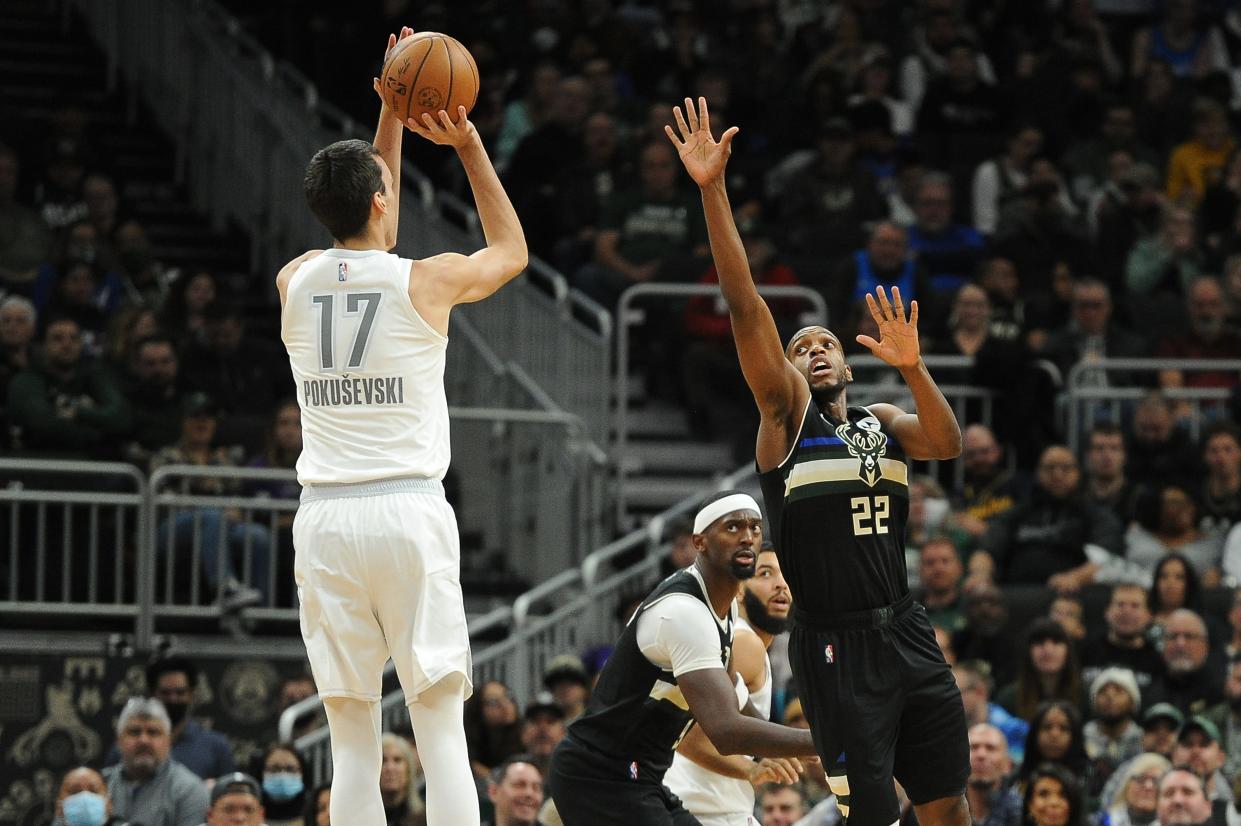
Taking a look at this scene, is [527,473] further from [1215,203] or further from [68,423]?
[1215,203]

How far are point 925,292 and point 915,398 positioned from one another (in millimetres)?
8897

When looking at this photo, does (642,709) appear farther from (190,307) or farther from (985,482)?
(190,307)

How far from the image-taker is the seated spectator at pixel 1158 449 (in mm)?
16000

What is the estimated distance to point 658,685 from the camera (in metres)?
9.04

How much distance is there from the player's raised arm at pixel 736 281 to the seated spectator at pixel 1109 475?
25.7ft

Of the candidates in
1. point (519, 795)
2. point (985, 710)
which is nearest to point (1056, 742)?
point (985, 710)

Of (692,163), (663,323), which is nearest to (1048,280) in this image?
(663,323)

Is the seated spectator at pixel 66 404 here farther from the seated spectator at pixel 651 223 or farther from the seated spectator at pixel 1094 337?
the seated spectator at pixel 1094 337

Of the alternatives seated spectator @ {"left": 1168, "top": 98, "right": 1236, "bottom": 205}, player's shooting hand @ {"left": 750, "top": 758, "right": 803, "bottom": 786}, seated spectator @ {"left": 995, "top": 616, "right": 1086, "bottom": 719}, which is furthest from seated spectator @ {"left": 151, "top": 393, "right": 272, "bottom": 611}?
seated spectator @ {"left": 1168, "top": 98, "right": 1236, "bottom": 205}

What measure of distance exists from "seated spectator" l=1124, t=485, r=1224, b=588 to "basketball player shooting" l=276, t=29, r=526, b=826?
8815 mm

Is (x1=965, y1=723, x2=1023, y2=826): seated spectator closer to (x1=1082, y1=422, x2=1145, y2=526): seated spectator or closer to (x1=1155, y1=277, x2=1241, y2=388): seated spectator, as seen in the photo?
(x1=1082, y1=422, x2=1145, y2=526): seated spectator

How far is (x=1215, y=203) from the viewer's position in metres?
19.7

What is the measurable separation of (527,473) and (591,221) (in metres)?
3.29

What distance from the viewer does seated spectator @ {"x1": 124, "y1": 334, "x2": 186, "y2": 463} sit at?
16.1m
